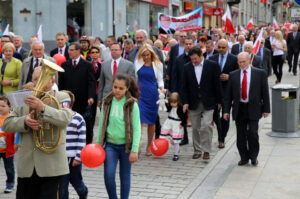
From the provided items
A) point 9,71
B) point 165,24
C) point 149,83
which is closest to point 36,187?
point 149,83

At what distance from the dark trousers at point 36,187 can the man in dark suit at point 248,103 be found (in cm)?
388

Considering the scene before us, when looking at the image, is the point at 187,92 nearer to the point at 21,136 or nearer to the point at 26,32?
the point at 21,136

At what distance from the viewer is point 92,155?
479cm

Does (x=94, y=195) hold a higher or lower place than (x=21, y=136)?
lower

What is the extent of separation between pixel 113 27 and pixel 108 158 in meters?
18.9

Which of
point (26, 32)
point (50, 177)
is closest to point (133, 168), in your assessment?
point (50, 177)

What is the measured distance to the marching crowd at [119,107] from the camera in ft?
14.2

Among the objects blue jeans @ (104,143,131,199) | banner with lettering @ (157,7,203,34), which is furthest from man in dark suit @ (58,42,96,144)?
banner with lettering @ (157,7,203,34)

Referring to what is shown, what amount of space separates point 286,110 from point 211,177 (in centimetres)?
330

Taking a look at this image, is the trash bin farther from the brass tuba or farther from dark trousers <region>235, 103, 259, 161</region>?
the brass tuba

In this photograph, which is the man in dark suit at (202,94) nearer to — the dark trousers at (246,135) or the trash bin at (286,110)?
the dark trousers at (246,135)

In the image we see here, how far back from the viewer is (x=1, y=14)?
20016 millimetres

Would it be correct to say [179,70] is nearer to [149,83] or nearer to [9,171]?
[149,83]

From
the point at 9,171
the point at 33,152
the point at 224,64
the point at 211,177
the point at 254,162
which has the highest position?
the point at 224,64
